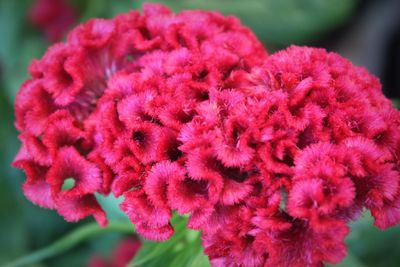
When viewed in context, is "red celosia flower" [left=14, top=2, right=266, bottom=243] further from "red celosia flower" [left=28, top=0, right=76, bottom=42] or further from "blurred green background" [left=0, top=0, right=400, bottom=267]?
"red celosia flower" [left=28, top=0, right=76, bottom=42]

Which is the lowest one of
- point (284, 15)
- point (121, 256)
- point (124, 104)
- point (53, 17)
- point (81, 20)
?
point (121, 256)

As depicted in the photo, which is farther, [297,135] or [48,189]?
[48,189]

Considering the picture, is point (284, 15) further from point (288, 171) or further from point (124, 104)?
point (288, 171)

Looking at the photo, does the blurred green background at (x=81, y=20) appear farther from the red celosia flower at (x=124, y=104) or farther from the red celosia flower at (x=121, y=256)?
the red celosia flower at (x=124, y=104)

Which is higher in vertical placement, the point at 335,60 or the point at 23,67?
the point at 335,60

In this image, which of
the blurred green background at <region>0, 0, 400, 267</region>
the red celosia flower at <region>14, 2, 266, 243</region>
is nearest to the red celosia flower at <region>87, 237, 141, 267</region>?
the blurred green background at <region>0, 0, 400, 267</region>

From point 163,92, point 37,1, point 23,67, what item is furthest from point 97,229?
point 37,1

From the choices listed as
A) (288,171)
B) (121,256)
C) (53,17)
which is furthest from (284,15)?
(288,171)

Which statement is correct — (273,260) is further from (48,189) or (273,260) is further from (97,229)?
(97,229)
